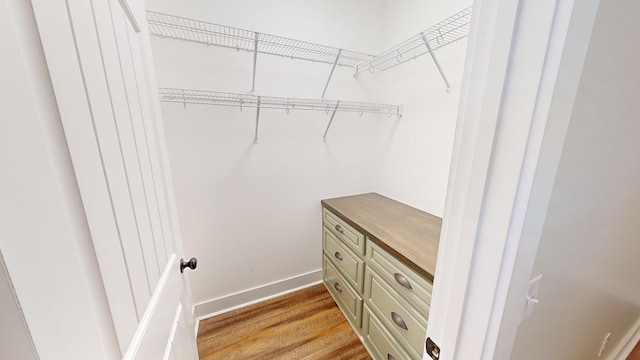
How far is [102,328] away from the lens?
361 mm

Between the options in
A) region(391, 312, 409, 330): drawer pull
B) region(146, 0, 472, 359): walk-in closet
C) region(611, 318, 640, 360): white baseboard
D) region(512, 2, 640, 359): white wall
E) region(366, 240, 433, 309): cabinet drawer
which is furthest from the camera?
region(146, 0, 472, 359): walk-in closet

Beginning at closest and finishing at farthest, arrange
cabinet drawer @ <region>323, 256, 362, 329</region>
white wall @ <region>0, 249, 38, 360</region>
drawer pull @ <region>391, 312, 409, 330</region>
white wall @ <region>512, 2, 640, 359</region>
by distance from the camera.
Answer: white wall @ <region>0, 249, 38, 360</region> < white wall @ <region>512, 2, 640, 359</region> < drawer pull @ <region>391, 312, 409, 330</region> < cabinet drawer @ <region>323, 256, 362, 329</region>

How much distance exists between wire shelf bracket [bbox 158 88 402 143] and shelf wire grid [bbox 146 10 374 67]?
0.31 meters

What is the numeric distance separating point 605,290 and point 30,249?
155 centimetres

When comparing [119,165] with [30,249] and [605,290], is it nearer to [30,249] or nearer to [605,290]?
[30,249]

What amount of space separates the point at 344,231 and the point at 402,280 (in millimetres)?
574

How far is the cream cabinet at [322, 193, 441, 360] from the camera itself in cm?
104

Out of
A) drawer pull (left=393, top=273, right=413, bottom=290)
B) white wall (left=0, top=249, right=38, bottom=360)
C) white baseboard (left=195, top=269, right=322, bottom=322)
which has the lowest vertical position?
white baseboard (left=195, top=269, right=322, bottom=322)

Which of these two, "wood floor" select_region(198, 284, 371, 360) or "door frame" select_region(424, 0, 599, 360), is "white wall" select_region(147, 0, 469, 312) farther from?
"door frame" select_region(424, 0, 599, 360)

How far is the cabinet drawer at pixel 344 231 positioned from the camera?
56.5 inches

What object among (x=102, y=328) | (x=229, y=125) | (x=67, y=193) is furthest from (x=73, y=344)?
(x=229, y=125)

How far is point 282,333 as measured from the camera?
5.24 ft

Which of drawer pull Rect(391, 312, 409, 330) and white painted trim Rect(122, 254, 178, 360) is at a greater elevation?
white painted trim Rect(122, 254, 178, 360)

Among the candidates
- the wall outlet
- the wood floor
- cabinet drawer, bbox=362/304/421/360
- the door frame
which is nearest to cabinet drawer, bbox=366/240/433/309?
cabinet drawer, bbox=362/304/421/360
